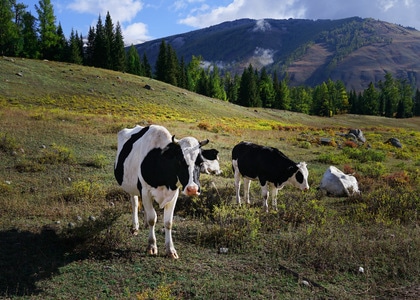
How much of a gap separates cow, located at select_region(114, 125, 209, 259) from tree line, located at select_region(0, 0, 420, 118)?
70.4 meters

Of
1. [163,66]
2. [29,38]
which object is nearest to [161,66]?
[163,66]

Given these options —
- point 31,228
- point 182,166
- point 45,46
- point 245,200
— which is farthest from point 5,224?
point 45,46

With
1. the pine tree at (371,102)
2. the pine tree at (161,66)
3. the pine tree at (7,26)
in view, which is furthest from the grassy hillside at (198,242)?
the pine tree at (371,102)

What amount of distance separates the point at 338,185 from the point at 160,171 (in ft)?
30.3

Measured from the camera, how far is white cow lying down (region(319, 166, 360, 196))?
13469 millimetres

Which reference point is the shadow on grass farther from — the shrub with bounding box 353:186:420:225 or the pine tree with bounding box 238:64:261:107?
the pine tree with bounding box 238:64:261:107

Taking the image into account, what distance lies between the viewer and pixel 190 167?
20.8ft

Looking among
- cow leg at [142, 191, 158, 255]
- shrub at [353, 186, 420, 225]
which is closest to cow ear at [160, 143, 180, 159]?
cow leg at [142, 191, 158, 255]

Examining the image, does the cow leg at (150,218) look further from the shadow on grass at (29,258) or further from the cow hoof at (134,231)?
the shadow on grass at (29,258)

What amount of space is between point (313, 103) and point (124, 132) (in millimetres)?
99642

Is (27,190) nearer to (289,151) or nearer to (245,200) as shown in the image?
(245,200)

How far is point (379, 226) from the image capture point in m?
9.47

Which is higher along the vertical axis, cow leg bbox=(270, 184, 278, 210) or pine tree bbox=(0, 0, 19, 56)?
pine tree bbox=(0, 0, 19, 56)

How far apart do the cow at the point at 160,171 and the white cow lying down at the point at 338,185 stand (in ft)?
28.5
